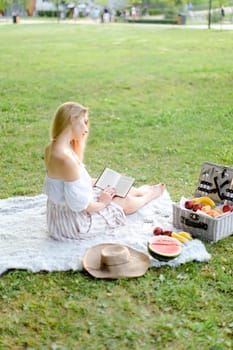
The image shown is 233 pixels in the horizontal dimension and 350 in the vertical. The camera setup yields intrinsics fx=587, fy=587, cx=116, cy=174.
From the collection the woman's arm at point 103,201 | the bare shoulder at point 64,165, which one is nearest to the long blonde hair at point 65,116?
the bare shoulder at point 64,165

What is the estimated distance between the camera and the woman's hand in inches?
156

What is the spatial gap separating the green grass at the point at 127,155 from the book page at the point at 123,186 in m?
0.72

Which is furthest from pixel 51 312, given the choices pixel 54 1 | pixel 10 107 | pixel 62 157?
pixel 54 1

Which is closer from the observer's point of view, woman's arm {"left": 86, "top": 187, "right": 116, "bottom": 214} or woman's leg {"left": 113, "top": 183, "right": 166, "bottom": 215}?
woman's arm {"left": 86, "top": 187, "right": 116, "bottom": 214}

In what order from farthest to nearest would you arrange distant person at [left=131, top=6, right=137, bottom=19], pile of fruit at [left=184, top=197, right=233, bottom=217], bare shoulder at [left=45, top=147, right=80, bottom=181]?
distant person at [left=131, top=6, right=137, bottom=19] < pile of fruit at [left=184, top=197, right=233, bottom=217] < bare shoulder at [left=45, top=147, right=80, bottom=181]

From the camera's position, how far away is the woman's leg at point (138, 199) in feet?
13.7

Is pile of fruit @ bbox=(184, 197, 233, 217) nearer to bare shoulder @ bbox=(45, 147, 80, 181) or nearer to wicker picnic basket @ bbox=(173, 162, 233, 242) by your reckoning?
wicker picnic basket @ bbox=(173, 162, 233, 242)

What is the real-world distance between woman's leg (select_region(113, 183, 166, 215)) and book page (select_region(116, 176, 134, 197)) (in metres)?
0.05

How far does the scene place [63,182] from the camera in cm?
374

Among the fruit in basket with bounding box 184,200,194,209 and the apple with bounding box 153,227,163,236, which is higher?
the fruit in basket with bounding box 184,200,194,209

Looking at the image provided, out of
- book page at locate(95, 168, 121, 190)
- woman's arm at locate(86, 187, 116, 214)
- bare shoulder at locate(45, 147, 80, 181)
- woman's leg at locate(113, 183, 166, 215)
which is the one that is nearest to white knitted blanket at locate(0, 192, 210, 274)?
woman's leg at locate(113, 183, 166, 215)

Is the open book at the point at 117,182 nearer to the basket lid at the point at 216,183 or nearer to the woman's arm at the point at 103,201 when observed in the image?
the woman's arm at the point at 103,201

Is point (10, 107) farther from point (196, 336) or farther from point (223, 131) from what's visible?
point (196, 336)

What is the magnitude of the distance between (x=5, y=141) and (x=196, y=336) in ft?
14.1
